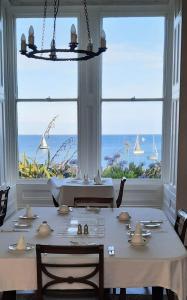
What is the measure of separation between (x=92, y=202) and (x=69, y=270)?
2.25 m

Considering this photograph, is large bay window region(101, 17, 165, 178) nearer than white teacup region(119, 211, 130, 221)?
No

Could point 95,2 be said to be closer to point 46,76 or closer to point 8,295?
point 46,76

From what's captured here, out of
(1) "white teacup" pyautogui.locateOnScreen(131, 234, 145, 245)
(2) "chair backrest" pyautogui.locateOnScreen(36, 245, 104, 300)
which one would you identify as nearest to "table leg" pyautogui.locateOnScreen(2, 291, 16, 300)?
(2) "chair backrest" pyautogui.locateOnScreen(36, 245, 104, 300)

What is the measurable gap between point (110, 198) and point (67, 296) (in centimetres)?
237

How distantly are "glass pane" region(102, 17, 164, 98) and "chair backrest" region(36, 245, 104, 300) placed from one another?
3.78 meters

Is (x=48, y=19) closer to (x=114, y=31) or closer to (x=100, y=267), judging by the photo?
(x=114, y=31)

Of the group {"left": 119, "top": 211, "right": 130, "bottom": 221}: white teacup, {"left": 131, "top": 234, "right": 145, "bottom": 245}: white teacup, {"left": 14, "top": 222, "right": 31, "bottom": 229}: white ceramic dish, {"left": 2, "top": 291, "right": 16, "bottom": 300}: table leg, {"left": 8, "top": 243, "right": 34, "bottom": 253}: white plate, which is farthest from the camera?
{"left": 119, "top": 211, "right": 130, "bottom": 221}: white teacup

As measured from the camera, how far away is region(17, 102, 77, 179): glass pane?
222 inches

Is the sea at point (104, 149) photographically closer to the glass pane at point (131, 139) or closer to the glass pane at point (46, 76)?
the glass pane at point (131, 139)

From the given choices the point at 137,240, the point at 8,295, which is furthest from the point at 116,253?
the point at 8,295

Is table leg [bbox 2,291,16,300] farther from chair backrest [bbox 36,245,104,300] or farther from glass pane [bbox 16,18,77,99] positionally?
glass pane [bbox 16,18,77,99]

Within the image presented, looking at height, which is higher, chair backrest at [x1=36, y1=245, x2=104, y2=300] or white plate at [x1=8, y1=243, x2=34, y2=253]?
white plate at [x1=8, y1=243, x2=34, y2=253]

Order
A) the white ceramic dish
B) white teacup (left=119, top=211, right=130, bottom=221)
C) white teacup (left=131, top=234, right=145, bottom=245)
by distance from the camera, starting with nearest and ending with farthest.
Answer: white teacup (left=131, top=234, right=145, bottom=245) → the white ceramic dish → white teacup (left=119, top=211, right=130, bottom=221)

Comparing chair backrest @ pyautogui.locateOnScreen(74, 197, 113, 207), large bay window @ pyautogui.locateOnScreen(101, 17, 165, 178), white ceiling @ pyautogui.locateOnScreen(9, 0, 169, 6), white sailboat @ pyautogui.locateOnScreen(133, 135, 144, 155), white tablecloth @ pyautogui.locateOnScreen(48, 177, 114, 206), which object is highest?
white ceiling @ pyautogui.locateOnScreen(9, 0, 169, 6)
